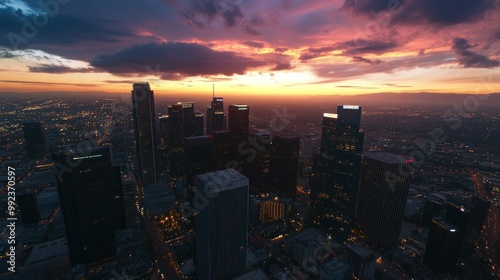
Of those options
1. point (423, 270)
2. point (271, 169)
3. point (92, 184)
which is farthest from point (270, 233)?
point (92, 184)

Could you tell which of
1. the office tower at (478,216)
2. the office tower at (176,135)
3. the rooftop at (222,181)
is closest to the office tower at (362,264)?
the rooftop at (222,181)

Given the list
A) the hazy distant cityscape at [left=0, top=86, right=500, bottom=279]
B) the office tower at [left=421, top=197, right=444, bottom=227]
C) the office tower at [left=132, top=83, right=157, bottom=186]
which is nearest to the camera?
the hazy distant cityscape at [left=0, top=86, right=500, bottom=279]

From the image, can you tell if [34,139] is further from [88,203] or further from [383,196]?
[383,196]

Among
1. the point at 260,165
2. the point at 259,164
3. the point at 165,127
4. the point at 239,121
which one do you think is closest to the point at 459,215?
the point at 260,165

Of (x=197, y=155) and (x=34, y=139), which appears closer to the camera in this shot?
(x=197, y=155)

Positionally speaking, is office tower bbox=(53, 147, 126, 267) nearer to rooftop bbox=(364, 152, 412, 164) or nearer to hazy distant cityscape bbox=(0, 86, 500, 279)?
hazy distant cityscape bbox=(0, 86, 500, 279)

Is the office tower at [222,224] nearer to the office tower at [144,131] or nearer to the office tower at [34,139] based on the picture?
the office tower at [144,131]

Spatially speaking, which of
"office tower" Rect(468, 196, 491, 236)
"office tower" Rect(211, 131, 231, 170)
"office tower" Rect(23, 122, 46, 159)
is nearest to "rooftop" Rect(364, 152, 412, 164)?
"office tower" Rect(468, 196, 491, 236)
